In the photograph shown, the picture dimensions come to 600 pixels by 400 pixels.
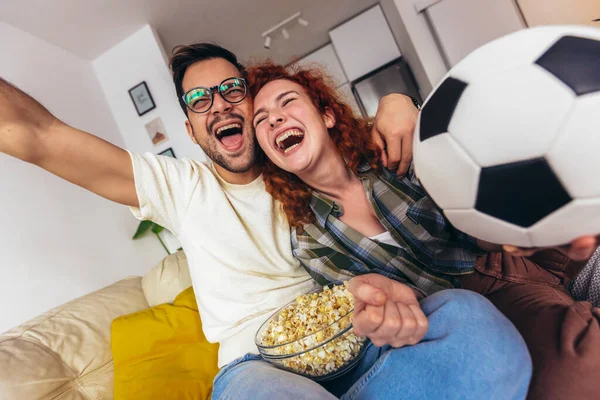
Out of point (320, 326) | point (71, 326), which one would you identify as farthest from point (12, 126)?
point (71, 326)

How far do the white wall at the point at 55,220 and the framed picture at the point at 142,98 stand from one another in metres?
0.26

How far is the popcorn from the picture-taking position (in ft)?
2.27

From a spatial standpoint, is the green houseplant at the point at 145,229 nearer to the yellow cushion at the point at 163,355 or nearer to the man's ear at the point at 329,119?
the yellow cushion at the point at 163,355

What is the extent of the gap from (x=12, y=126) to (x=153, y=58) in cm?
218

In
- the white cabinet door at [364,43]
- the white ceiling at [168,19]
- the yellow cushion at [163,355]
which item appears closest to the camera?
the yellow cushion at [163,355]

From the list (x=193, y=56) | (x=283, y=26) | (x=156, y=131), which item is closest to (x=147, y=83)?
(x=156, y=131)

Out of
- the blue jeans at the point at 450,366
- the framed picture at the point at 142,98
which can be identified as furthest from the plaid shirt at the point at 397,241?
the framed picture at the point at 142,98

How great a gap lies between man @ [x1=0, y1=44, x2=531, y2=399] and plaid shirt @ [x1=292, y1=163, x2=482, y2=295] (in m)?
0.08

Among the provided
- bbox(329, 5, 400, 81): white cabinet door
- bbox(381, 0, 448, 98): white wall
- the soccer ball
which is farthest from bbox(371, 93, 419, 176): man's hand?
bbox(329, 5, 400, 81): white cabinet door

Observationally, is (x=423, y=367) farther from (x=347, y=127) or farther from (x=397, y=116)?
(x=347, y=127)

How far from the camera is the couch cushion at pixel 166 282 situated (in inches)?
70.2

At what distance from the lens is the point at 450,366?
55cm

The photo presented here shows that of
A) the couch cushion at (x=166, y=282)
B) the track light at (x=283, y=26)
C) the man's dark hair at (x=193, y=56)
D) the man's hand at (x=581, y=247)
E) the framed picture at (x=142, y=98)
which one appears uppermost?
the track light at (x=283, y=26)

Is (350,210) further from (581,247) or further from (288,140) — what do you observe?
(581,247)
